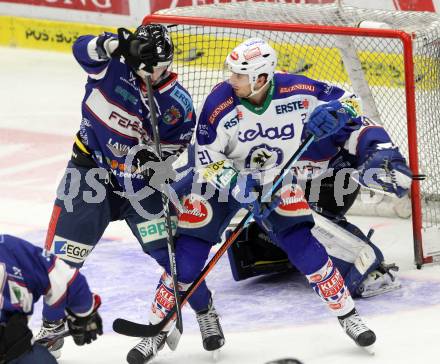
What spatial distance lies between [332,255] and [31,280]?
193cm

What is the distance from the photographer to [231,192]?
4293 millimetres

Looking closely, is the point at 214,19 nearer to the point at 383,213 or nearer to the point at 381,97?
the point at 381,97

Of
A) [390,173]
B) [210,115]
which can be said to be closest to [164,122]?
[210,115]

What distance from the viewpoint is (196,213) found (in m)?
4.37

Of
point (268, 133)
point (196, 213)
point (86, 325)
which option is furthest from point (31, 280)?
point (268, 133)

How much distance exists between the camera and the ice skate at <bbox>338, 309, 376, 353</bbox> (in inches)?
167

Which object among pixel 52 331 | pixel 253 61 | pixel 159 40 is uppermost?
pixel 159 40

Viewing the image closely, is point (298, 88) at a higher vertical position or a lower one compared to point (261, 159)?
higher

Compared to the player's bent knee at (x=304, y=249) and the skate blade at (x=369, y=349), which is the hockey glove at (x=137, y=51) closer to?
the player's bent knee at (x=304, y=249)

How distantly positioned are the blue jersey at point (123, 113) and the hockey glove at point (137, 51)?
205 mm

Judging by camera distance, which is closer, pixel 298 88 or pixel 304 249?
pixel 304 249

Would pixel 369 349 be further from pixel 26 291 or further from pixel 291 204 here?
pixel 26 291

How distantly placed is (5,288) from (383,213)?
3.02 m

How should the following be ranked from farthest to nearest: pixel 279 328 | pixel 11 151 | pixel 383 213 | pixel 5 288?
1. pixel 11 151
2. pixel 383 213
3. pixel 279 328
4. pixel 5 288
